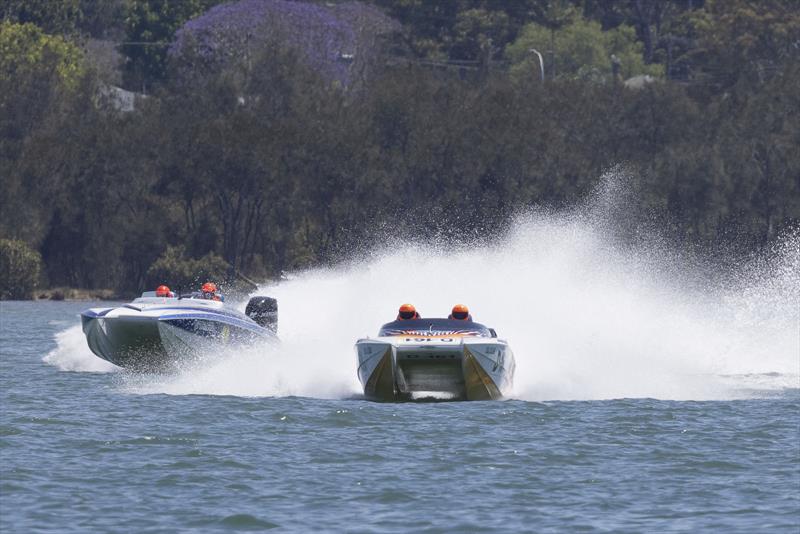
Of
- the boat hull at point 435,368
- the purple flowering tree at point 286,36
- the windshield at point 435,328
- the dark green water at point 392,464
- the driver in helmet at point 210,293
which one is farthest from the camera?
the purple flowering tree at point 286,36

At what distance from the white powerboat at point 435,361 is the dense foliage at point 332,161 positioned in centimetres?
4439

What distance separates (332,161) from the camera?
7225 centimetres

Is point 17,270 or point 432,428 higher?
point 432,428

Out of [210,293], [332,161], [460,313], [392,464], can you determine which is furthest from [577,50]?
[392,464]

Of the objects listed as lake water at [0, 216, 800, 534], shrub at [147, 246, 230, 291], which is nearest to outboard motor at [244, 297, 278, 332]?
lake water at [0, 216, 800, 534]

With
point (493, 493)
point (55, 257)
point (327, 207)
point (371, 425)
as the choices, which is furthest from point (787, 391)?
point (55, 257)

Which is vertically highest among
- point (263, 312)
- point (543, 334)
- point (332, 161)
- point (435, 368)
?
point (332, 161)

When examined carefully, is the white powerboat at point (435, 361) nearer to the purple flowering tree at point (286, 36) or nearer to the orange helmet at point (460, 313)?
the orange helmet at point (460, 313)

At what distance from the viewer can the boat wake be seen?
2725cm

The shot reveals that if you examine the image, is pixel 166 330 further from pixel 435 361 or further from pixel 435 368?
pixel 435 361

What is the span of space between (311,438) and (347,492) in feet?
12.1

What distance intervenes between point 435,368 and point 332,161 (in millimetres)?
48393

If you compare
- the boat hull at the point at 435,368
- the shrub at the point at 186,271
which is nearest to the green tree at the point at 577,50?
the shrub at the point at 186,271

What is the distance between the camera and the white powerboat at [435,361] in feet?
78.0
